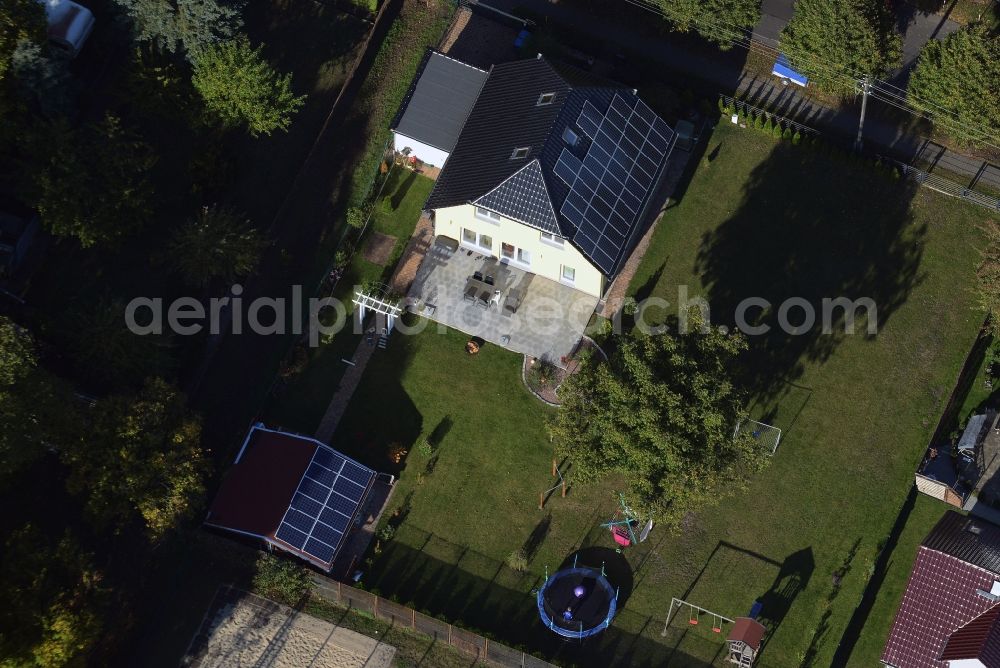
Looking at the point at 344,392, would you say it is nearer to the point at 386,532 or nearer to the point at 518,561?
the point at 386,532

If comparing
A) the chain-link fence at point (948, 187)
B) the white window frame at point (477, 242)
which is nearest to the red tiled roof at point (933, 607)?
the chain-link fence at point (948, 187)

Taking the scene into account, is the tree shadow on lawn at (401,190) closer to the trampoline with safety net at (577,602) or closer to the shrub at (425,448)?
the shrub at (425,448)

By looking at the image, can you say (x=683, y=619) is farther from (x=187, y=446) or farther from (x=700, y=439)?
(x=187, y=446)

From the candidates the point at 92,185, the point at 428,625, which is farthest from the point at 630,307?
the point at 92,185

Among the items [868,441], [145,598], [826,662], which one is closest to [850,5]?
[868,441]

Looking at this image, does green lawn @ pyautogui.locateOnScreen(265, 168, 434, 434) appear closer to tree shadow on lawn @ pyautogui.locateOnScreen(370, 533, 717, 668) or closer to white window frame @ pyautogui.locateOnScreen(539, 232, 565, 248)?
tree shadow on lawn @ pyautogui.locateOnScreen(370, 533, 717, 668)

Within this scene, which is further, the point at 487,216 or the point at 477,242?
the point at 477,242
